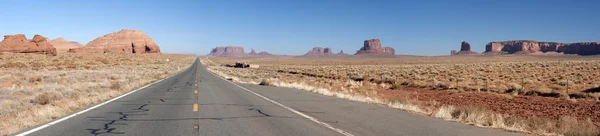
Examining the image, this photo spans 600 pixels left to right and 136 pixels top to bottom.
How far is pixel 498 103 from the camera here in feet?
61.0

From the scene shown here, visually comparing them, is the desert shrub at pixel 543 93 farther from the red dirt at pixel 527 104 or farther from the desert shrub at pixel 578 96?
the red dirt at pixel 527 104

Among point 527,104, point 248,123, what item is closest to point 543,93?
point 527,104

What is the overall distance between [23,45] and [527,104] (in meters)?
103

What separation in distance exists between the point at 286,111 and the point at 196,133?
3848mm

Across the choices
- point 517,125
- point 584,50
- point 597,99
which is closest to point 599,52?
point 584,50

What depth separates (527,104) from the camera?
17.9 m

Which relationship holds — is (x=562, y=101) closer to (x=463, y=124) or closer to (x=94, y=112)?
(x=463, y=124)

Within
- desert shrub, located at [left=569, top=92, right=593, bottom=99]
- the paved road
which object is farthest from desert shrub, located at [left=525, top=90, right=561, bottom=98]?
the paved road

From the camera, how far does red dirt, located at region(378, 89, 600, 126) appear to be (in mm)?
14875

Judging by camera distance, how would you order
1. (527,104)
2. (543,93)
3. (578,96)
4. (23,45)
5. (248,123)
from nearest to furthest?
(248,123)
(527,104)
(578,96)
(543,93)
(23,45)

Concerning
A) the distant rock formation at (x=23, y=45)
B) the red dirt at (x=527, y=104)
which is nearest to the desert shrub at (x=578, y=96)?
the red dirt at (x=527, y=104)

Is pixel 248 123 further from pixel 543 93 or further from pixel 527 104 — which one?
pixel 543 93

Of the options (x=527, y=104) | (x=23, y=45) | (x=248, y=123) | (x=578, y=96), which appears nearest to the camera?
(x=248, y=123)

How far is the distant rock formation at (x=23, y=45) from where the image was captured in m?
89.3
